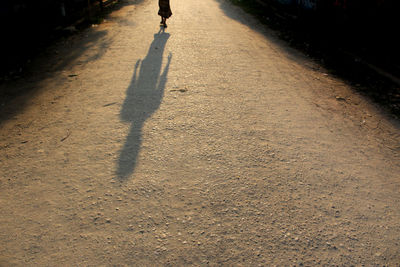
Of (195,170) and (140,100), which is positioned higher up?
(140,100)

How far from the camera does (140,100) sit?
14.5 ft

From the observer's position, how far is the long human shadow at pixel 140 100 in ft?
10.5

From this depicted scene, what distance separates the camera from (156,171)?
300cm

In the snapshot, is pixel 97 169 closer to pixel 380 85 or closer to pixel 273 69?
pixel 273 69

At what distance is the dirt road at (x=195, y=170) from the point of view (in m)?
2.27

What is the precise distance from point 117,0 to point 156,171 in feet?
42.5

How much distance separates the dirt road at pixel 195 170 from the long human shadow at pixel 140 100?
22 millimetres

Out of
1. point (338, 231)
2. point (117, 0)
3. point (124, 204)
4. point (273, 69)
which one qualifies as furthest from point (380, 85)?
point (117, 0)

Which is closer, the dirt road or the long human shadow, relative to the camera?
the dirt road

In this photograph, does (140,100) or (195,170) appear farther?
(140,100)

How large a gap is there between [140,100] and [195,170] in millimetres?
1907

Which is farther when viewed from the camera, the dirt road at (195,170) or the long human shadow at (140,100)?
the long human shadow at (140,100)

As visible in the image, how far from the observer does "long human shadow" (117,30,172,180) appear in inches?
126

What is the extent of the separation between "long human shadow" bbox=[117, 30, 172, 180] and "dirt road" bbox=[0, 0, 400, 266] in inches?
0.9
